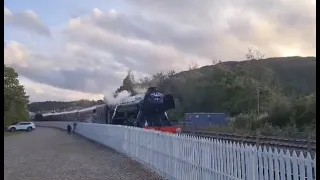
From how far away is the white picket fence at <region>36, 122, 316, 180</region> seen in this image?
6.13 metres

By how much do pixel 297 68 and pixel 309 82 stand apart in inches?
650

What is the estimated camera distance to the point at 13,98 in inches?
2355

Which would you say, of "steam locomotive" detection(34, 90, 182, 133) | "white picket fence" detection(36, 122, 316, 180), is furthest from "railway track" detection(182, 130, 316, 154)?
"steam locomotive" detection(34, 90, 182, 133)

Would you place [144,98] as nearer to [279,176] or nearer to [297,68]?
[279,176]

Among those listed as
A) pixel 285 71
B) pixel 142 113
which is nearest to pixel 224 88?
pixel 142 113

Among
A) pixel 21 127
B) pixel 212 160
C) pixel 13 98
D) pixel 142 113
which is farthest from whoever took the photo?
pixel 21 127

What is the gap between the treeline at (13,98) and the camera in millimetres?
58250

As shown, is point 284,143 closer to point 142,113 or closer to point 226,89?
point 142,113

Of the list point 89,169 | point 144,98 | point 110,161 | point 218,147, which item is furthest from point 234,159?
point 144,98

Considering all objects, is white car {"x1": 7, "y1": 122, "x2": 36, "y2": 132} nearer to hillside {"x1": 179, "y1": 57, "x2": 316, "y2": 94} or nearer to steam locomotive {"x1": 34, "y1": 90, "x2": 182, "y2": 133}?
hillside {"x1": 179, "y1": 57, "x2": 316, "y2": 94}

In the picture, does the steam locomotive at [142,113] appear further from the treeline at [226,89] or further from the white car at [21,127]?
the white car at [21,127]

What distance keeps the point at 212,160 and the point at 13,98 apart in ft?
178

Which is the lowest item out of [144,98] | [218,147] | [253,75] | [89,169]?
[89,169]

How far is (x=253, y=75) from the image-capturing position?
6391 centimetres
